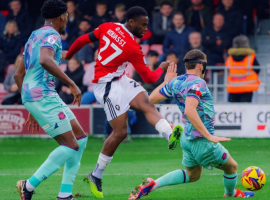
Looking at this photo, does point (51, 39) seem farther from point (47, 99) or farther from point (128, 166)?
point (128, 166)

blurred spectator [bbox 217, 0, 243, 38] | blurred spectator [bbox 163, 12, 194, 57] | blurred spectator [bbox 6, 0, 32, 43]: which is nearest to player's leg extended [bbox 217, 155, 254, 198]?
blurred spectator [bbox 163, 12, 194, 57]

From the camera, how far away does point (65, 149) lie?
19.6 feet

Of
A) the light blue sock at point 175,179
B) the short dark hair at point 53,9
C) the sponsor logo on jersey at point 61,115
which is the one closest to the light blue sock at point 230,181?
the light blue sock at point 175,179

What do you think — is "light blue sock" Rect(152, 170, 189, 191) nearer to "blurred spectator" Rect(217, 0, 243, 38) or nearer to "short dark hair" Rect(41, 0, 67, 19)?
"short dark hair" Rect(41, 0, 67, 19)

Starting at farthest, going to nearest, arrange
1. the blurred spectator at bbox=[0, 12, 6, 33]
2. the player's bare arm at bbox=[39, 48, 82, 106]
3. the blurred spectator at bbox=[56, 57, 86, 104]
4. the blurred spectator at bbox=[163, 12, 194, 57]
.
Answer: the blurred spectator at bbox=[0, 12, 6, 33], the blurred spectator at bbox=[163, 12, 194, 57], the blurred spectator at bbox=[56, 57, 86, 104], the player's bare arm at bbox=[39, 48, 82, 106]

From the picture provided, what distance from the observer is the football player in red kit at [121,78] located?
7352 millimetres

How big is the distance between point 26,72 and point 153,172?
12.8 feet

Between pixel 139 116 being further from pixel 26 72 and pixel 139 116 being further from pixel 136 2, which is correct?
pixel 26 72

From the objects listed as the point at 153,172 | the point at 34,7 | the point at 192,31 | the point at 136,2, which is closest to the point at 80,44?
the point at 153,172

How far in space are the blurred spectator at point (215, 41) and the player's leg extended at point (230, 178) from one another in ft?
29.3

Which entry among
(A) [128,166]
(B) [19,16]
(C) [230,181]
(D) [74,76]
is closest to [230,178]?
(C) [230,181]

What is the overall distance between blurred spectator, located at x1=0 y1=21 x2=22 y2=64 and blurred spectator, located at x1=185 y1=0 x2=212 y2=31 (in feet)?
17.7

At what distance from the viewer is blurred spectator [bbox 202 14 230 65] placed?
15.4m

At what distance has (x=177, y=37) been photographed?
15.8 m
